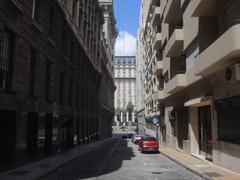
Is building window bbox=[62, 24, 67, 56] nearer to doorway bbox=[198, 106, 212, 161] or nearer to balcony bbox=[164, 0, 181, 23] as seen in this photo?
balcony bbox=[164, 0, 181, 23]

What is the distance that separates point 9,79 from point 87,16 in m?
34.4

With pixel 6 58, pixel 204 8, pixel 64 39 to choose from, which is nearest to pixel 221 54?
pixel 204 8

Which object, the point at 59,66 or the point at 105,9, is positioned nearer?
the point at 59,66

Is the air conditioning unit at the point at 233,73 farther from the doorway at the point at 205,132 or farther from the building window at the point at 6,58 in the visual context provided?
the building window at the point at 6,58

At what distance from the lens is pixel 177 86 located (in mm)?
30172

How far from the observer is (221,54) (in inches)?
665

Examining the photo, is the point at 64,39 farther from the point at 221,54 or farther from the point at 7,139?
the point at 221,54

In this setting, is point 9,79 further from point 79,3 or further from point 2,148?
point 79,3

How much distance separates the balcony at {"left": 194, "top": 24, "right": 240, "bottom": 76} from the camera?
15.3 meters

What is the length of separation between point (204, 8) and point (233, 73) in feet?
19.9

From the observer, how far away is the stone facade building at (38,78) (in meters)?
19.9

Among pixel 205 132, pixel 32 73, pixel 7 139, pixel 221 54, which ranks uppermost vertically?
pixel 32 73

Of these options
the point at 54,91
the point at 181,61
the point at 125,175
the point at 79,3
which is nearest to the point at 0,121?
the point at 125,175

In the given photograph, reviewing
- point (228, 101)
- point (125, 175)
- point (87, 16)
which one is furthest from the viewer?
point (87, 16)
